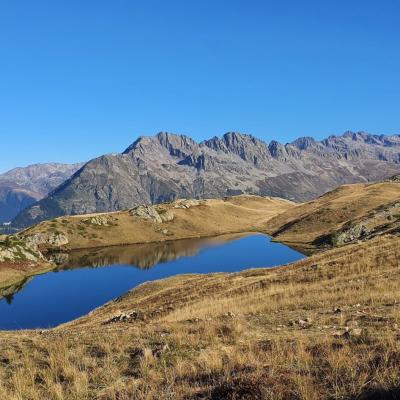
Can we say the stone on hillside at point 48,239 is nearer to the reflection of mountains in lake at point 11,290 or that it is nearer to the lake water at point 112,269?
the lake water at point 112,269

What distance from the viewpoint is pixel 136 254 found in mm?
155375

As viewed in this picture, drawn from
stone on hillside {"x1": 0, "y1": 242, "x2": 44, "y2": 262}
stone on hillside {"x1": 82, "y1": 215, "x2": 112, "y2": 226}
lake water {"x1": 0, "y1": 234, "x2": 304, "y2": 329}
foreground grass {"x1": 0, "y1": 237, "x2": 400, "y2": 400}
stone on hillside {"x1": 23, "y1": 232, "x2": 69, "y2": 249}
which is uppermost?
stone on hillside {"x1": 82, "y1": 215, "x2": 112, "y2": 226}

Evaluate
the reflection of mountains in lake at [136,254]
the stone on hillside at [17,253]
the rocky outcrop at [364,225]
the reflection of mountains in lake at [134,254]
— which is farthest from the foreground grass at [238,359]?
the stone on hillside at [17,253]

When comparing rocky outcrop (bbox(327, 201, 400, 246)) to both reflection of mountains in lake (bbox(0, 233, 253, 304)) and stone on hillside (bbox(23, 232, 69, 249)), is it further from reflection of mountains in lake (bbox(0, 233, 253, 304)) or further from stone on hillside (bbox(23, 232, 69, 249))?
stone on hillside (bbox(23, 232, 69, 249))

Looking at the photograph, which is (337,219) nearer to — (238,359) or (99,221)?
(99,221)

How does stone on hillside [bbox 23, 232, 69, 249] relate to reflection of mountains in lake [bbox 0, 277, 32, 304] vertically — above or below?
above

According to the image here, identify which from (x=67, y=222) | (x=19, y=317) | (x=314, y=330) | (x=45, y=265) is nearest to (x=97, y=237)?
(x=67, y=222)

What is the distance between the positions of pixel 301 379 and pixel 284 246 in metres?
149

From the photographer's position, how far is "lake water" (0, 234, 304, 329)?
269 ft

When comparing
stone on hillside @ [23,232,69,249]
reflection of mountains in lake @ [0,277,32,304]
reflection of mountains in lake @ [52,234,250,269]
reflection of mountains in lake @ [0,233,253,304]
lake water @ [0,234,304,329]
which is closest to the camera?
lake water @ [0,234,304,329]

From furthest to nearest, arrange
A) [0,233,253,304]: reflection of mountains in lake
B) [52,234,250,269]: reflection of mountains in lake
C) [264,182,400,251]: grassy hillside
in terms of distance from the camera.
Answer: [264,182,400,251]: grassy hillside < [52,234,250,269]: reflection of mountains in lake < [0,233,253,304]: reflection of mountains in lake

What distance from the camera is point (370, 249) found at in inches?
1711

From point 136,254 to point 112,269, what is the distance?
92.0 feet

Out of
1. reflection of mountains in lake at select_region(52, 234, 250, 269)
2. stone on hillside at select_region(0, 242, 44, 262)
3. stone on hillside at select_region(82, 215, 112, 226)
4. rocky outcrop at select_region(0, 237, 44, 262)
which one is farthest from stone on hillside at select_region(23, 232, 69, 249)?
stone on hillside at select_region(0, 242, 44, 262)
